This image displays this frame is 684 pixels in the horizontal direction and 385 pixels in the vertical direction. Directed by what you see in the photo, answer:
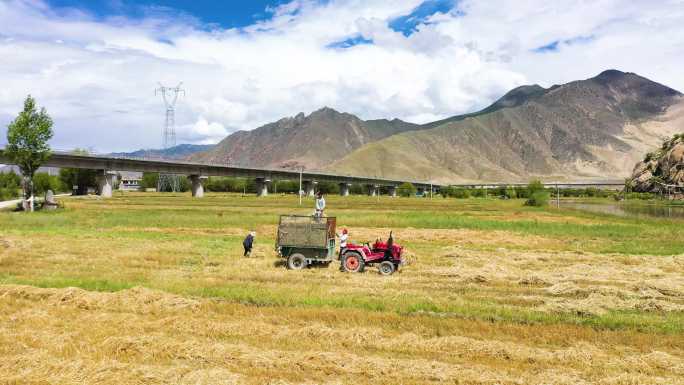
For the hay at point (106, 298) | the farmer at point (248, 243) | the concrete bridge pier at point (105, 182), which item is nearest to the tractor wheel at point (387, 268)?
the farmer at point (248, 243)

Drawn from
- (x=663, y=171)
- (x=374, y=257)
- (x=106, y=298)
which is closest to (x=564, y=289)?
(x=374, y=257)

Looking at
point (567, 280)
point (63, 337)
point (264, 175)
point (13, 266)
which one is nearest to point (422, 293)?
point (567, 280)

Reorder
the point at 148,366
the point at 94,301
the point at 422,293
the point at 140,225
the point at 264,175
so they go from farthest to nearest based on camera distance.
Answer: the point at 264,175, the point at 140,225, the point at 422,293, the point at 94,301, the point at 148,366

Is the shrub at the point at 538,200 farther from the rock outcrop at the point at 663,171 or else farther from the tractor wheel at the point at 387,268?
the tractor wheel at the point at 387,268

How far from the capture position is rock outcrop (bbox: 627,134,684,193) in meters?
156

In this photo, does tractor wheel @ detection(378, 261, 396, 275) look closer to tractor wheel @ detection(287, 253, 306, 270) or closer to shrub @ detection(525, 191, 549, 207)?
tractor wheel @ detection(287, 253, 306, 270)

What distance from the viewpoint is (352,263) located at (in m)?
19.1

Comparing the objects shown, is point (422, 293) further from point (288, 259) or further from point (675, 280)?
point (675, 280)

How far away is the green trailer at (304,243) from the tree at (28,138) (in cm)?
4484

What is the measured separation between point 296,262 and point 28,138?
4777cm

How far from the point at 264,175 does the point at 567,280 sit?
409ft

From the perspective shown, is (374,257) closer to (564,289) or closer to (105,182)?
(564,289)

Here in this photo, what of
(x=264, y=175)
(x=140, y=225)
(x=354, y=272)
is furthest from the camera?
(x=264, y=175)

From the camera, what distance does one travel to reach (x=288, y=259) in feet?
65.0
